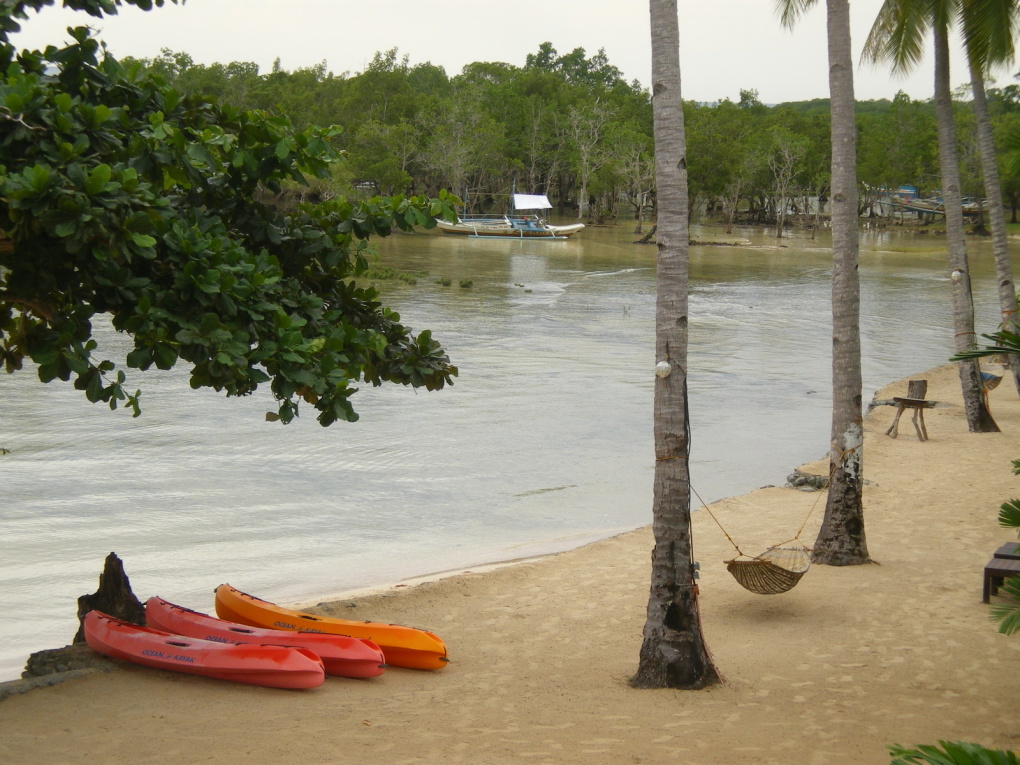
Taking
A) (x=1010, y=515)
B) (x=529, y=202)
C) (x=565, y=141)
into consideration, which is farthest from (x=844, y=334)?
(x=565, y=141)

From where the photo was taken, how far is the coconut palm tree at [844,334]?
932 centimetres

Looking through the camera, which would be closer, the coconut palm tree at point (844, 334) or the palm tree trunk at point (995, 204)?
the coconut palm tree at point (844, 334)

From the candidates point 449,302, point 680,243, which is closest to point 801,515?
point 680,243

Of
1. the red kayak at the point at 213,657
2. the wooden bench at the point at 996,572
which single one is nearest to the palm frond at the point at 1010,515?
the wooden bench at the point at 996,572

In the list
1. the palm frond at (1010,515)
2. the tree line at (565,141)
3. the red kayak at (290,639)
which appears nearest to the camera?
the palm frond at (1010,515)

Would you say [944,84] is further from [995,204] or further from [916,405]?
[916,405]

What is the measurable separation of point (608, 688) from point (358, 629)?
1.91m

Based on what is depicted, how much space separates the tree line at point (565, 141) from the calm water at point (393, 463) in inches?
1682

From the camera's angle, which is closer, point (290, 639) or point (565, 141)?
point (290, 639)

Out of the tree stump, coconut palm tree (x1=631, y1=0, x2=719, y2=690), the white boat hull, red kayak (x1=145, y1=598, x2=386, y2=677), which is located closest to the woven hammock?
coconut palm tree (x1=631, y1=0, x2=719, y2=690)

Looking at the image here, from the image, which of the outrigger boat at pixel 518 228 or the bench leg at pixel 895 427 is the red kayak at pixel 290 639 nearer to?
the bench leg at pixel 895 427

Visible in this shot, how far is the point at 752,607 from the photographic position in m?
8.69

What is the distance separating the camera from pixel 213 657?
21.8 feet

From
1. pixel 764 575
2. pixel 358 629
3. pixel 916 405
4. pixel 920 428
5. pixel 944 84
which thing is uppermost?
pixel 944 84
